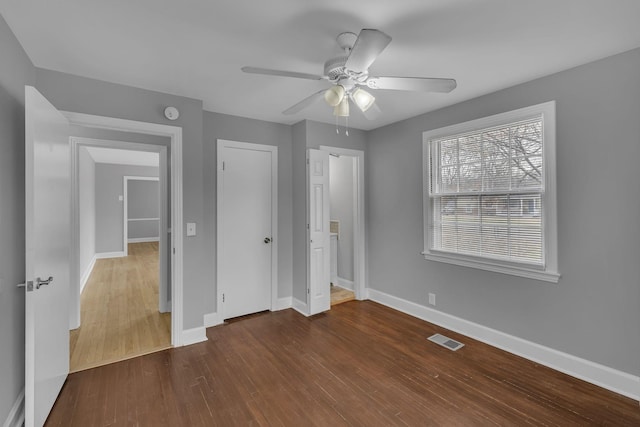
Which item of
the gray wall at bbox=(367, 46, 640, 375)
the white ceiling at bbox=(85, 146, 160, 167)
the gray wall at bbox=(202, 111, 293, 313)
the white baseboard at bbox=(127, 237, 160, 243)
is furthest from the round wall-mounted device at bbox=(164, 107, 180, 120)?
the white baseboard at bbox=(127, 237, 160, 243)

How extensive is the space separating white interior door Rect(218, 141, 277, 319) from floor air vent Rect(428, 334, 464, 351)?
6.69 ft

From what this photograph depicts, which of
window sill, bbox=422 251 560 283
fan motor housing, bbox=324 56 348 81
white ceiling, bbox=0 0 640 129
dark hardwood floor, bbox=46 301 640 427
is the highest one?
white ceiling, bbox=0 0 640 129

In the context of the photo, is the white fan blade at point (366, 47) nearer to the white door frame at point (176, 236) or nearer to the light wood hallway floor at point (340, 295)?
the white door frame at point (176, 236)

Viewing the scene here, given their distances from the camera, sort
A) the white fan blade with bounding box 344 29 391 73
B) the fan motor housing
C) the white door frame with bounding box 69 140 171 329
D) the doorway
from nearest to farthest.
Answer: the white fan blade with bounding box 344 29 391 73 → the fan motor housing → the doorway → the white door frame with bounding box 69 140 171 329

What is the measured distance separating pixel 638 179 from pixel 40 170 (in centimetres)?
399

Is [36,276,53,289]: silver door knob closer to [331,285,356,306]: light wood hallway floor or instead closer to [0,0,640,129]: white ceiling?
[0,0,640,129]: white ceiling

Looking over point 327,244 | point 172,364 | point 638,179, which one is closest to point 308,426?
point 172,364

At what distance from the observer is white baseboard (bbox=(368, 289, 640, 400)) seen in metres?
2.19

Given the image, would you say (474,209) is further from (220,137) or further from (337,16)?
(220,137)

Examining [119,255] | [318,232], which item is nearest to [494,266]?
[318,232]

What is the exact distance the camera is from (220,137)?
138 inches

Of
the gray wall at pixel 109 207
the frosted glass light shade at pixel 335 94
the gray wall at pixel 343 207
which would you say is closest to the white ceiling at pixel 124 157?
the gray wall at pixel 109 207

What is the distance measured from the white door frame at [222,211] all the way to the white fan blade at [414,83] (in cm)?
210

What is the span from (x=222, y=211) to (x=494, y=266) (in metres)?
3.01
